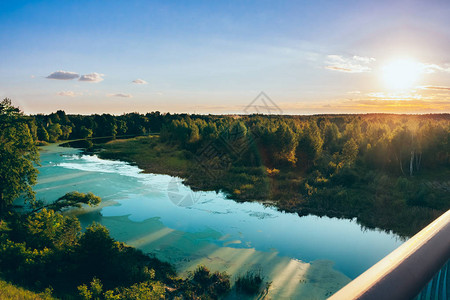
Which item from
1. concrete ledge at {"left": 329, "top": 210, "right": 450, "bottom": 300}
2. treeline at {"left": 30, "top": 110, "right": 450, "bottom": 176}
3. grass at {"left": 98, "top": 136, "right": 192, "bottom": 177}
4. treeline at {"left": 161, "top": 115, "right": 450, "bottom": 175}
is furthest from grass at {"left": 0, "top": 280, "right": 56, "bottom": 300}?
treeline at {"left": 30, "top": 110, "right": 450, "bottom": 176}

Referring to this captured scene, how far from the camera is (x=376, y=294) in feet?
3.06

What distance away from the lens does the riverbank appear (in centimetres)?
2381

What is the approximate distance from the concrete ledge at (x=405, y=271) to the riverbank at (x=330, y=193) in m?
24.0

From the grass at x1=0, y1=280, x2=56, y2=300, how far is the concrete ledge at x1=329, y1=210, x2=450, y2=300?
10.5 metres

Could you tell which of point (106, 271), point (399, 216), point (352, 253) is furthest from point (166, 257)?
point (399, 216)

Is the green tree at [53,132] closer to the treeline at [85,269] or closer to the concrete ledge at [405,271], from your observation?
the treeline at [85,269]

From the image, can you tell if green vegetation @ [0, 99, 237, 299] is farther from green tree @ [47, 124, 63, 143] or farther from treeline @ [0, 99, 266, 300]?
green tree @ [47, 124, 63, 143]

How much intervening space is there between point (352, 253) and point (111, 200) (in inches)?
851

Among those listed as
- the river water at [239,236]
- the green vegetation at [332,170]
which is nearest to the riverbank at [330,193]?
the green vegetation at [332,170]

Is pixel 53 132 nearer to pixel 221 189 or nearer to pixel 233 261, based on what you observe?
pixel 221 189

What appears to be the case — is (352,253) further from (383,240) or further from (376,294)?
(376,294)

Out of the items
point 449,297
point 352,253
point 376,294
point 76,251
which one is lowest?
point 352,253

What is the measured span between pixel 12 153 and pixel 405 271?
2424 cm

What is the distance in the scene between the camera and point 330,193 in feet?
97.6
